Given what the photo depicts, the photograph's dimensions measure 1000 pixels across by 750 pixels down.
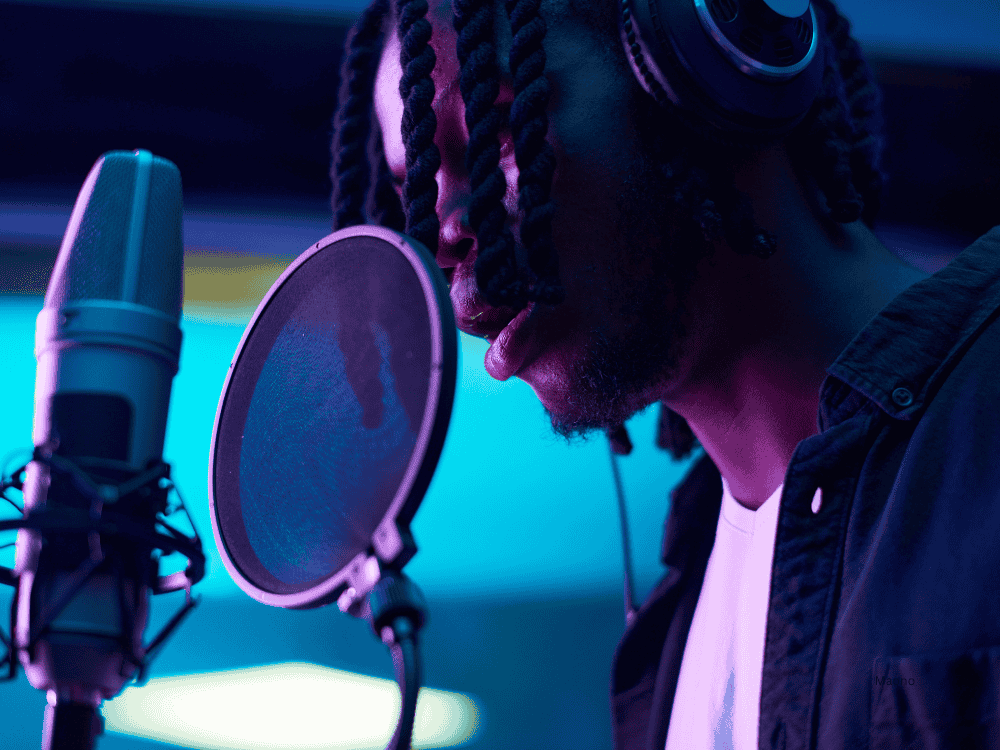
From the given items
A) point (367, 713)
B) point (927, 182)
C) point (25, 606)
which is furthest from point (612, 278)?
point (367, 713)

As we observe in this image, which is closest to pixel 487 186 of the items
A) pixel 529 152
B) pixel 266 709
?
pixel 529 152

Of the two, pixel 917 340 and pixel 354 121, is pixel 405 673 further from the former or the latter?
pixel 354 121

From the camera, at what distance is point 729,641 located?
1.03 metres

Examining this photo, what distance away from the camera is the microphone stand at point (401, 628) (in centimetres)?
39

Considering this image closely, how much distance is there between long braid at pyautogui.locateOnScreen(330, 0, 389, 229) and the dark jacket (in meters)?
0.66

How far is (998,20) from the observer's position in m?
2.08

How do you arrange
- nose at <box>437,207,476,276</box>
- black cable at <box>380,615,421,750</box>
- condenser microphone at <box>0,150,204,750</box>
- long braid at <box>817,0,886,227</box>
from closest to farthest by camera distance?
black cable at <box>380,615,421,750</box>, condenser microphone at <box>0,150,204,750</box>, nose at <box>437,207,476,276</box>, long braid at <box>817,0,886,227</box>

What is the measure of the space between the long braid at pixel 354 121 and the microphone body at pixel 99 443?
1.58 ft

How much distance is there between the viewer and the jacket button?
0.80 metres

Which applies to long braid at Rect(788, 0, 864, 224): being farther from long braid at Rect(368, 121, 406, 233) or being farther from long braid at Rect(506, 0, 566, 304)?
long braid at Rect(368, 121, 406, 233)

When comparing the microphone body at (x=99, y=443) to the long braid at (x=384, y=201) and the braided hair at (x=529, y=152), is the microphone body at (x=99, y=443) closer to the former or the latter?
the braided hair at (x=529, y=152)

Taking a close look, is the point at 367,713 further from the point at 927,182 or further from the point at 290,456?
the point at 290,456

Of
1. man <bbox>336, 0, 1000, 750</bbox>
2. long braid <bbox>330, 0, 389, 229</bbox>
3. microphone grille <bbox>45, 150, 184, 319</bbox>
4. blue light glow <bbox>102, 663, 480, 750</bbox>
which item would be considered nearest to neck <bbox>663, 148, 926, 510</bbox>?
man <bbox>336, 0, 1000, 750</bbox>

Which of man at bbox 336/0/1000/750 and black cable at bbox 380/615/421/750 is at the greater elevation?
man at bbox 336/0/1000/750
